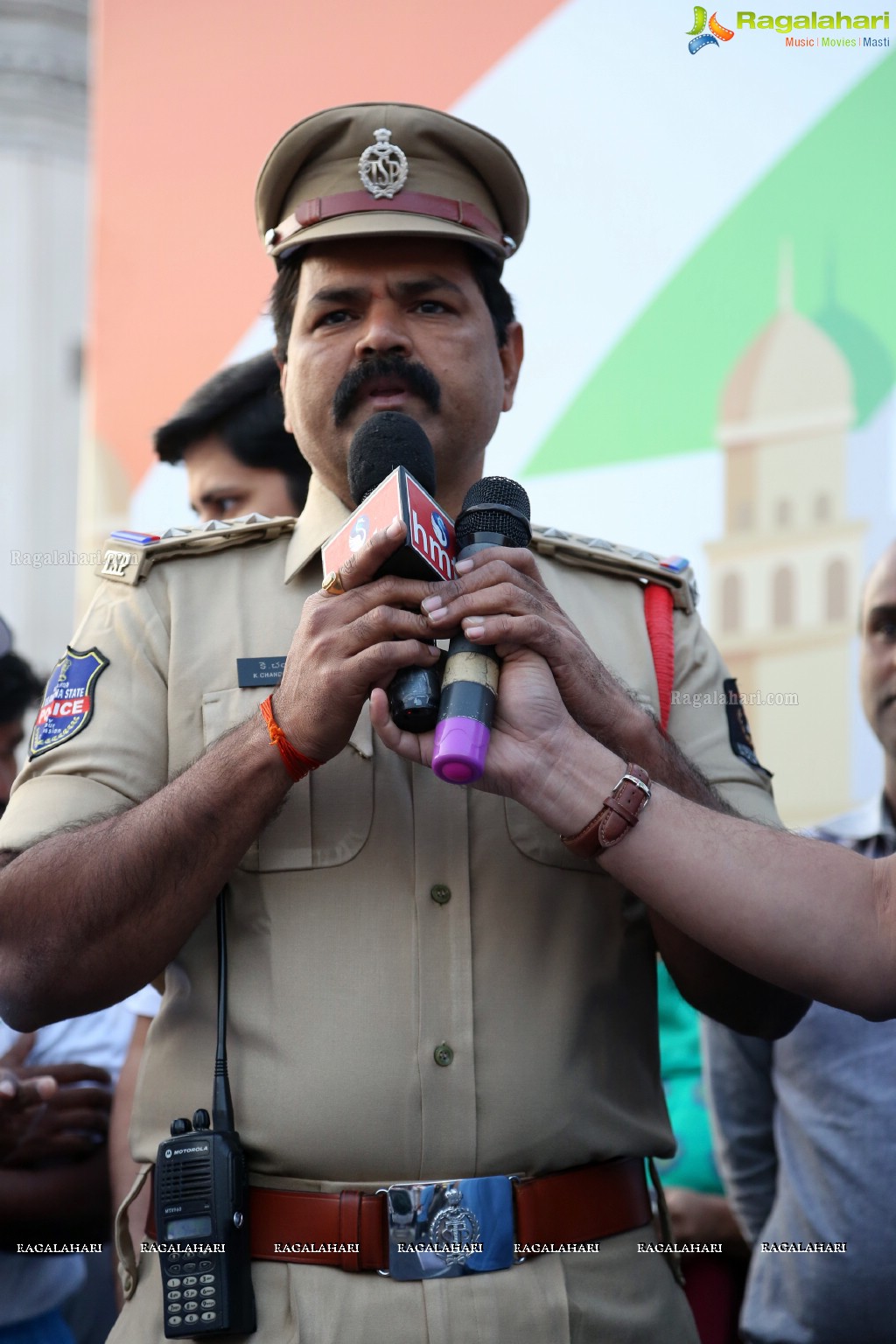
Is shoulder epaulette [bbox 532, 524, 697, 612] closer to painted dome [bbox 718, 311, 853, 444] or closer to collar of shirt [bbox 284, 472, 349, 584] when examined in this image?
collar of shirt [bbox 284, 472, 349, 584]

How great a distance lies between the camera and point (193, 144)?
3.99m

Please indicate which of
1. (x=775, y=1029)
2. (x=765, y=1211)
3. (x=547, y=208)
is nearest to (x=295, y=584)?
(x=775, y=1029)

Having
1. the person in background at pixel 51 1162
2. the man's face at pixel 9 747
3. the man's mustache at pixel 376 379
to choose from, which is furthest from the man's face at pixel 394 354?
the man's face at pixel 9 747

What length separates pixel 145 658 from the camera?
2.08 m

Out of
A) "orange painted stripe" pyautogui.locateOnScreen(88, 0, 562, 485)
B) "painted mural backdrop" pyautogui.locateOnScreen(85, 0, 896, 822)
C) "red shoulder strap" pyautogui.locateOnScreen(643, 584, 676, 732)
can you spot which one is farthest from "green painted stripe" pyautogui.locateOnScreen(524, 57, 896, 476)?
"red shoulder strap" pyautogui.locateOnScreen(643, 584, 676, 732)

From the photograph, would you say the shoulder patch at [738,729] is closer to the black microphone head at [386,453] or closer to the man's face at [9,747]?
the black microphone head at [386,453]

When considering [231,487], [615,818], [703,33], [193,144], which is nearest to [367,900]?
[615,818]

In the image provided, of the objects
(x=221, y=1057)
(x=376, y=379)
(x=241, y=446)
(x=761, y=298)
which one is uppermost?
(x=761, y=298)

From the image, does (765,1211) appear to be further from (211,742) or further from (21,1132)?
(211,742)

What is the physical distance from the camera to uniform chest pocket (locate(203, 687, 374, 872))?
1971 millimetres

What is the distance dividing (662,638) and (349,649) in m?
0.69

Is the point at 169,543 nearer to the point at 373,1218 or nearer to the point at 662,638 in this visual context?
the point at 662,638

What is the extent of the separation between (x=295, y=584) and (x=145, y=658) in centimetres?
26

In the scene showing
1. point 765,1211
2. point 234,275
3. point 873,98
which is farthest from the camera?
point 234,275
